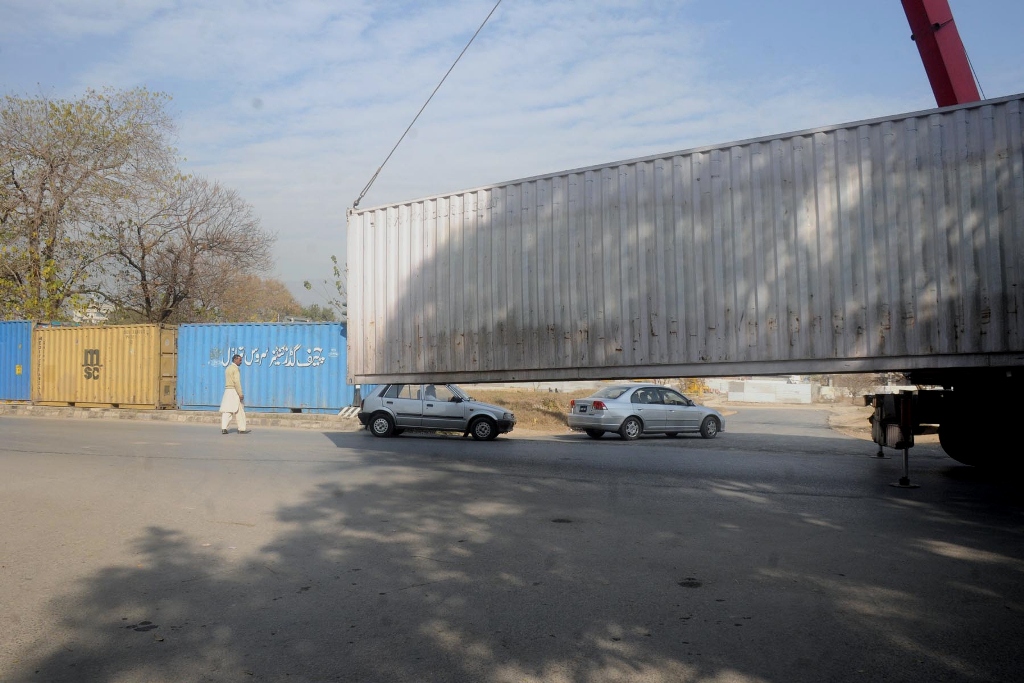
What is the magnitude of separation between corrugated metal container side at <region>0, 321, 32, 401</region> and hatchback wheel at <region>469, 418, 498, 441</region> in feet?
59.3

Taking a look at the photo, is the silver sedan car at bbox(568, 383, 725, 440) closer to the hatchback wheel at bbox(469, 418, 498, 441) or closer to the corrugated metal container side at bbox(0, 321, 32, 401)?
the hatchback wheel at bbox(469, 418, 498, 441)

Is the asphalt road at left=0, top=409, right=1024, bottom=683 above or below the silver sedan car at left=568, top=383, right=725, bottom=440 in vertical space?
below

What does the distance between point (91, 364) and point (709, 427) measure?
1942cm

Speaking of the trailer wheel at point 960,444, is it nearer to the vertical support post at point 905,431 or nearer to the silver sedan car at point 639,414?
the vertical support post at point 905,431

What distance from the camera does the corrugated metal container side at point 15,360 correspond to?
2712cm

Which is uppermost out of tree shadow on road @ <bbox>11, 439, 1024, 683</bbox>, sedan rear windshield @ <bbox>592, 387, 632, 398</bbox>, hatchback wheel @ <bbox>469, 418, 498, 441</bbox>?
sedan rear windshield @ <bbox>592, 387, 632, 398</bbox>

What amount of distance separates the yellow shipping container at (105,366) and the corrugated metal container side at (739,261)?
1573 cm

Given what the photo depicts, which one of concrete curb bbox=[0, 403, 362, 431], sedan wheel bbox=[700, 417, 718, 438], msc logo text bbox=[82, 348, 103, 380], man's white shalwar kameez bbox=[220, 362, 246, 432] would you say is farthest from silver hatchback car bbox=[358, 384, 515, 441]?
msc logo text bbox=[82, 348, 103, 380]

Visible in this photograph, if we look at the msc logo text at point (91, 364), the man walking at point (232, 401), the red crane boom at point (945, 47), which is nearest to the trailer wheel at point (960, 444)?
the red crane boom at point (945, 47)

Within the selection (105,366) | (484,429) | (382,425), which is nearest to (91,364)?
(105,366)

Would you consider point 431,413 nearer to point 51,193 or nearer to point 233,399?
point 233,399

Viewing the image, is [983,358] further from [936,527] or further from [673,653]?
[673,653]

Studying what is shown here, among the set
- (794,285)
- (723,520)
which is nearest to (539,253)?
(794,285)

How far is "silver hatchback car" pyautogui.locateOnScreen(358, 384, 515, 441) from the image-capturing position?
58.9 feet
